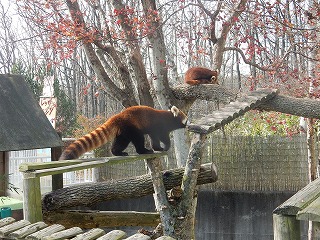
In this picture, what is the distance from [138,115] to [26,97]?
4.10 feet

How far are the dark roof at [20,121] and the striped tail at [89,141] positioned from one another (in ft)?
1.48

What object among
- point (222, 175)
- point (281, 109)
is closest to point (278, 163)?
point (222, 175)

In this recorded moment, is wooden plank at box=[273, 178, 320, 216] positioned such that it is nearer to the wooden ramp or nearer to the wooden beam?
the wooden ramp

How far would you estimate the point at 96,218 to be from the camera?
17.8 ft

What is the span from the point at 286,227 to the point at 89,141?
2.77 metres

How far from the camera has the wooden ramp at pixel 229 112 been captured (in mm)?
4105

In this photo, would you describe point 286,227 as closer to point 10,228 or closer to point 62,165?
point 10,228

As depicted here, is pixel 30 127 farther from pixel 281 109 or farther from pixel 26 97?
pixel 281 109

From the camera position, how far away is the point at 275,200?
902 centimetres

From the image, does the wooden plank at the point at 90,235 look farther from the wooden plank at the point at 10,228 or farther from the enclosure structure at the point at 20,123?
the enclosure structure at the point at 20,123

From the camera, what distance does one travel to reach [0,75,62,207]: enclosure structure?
186 inches

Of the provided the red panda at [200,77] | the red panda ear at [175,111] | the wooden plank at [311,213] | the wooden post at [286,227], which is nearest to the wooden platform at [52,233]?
the wooden post at [286,227]

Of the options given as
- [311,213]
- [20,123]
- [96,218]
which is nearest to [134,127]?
[20,123]

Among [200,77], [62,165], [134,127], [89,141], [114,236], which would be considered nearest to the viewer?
[114,236]
